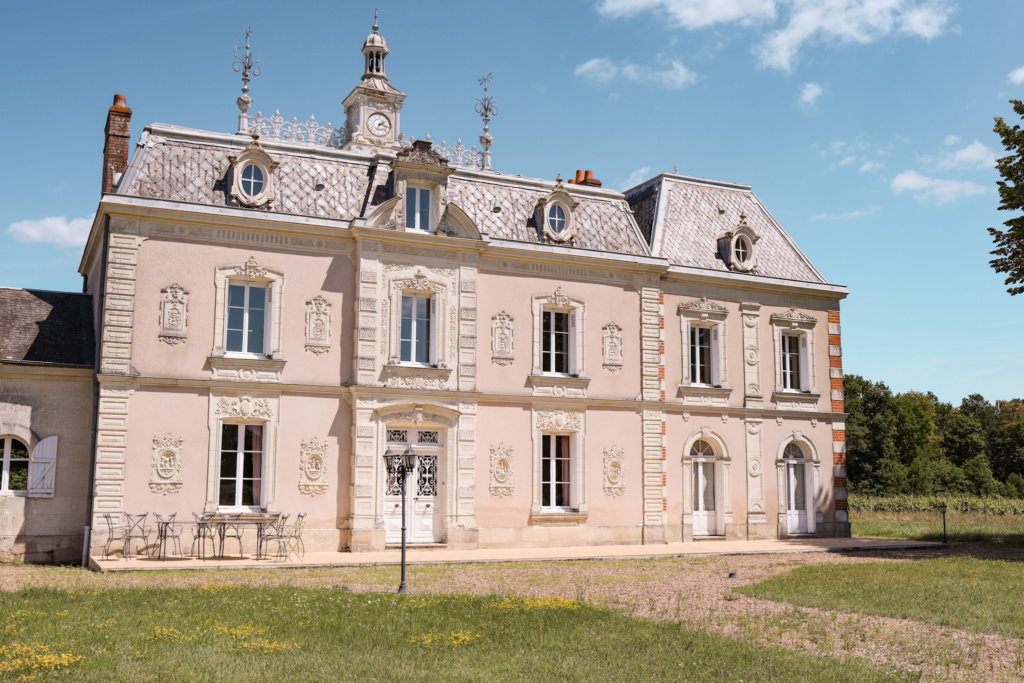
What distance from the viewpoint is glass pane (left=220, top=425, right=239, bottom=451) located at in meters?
18.0

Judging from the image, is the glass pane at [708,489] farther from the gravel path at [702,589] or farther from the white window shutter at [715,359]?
the gravel path at [702,589]

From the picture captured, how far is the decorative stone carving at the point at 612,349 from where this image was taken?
21.6m

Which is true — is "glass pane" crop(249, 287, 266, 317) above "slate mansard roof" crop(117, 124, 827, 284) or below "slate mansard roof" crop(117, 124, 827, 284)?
below

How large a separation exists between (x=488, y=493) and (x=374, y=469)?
265cm

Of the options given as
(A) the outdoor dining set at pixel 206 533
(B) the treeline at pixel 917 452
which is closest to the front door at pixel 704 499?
(A) the outdoor dining set at pixel 206 533

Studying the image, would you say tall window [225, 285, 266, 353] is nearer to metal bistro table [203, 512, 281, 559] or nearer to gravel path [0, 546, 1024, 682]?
metal bistro table [203, 512, 281, 559]

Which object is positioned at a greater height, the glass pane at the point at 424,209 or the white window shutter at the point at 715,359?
the glass pane at the point at 424,209

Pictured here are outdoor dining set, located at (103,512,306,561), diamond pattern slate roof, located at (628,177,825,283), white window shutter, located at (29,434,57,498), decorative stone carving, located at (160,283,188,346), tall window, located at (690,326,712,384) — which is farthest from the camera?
diamond pattern slate roof, located at (628,177,825,283)

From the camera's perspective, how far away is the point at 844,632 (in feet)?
33.3

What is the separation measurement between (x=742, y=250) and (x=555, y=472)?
778cm

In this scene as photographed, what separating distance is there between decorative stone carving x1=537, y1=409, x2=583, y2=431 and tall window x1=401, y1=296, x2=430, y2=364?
2.94 metres

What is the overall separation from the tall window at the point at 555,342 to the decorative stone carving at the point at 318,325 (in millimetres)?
4964

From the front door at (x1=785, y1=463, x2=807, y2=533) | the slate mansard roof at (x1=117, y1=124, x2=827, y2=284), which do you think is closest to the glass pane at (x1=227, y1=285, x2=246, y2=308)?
the slate mansard roof at (x1=117, y1=124, x2=827, y2=284)

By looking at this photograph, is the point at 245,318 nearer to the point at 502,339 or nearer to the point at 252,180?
the point at 252,180
